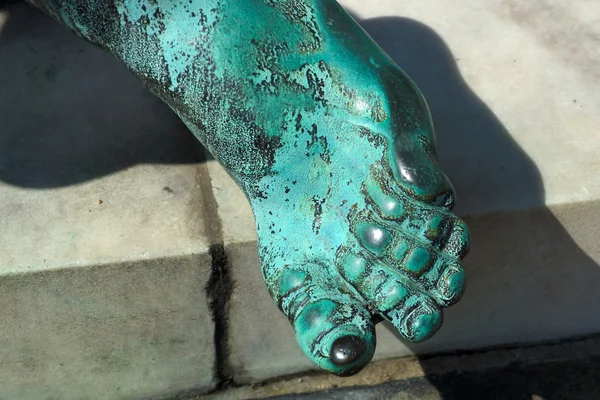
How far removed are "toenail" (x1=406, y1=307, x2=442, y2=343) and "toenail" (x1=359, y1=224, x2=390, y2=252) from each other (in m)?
0.08

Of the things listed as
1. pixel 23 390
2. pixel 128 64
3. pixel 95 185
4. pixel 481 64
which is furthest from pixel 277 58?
pixel 23 390

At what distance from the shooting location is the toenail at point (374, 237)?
83cm

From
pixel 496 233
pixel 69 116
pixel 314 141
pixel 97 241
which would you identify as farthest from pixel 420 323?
pixel 69 116

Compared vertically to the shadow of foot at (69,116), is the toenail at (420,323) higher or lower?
higher

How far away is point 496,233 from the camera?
1.17 meters

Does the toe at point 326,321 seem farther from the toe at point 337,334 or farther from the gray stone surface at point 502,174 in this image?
the gray stone surface at point 502,174

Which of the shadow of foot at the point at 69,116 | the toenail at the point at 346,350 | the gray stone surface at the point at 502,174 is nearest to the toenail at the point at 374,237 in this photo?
the toenail at the point at 346,350

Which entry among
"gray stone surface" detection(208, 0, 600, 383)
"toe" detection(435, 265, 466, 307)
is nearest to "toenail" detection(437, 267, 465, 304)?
"toe" detection(435, 265, 466, 307)

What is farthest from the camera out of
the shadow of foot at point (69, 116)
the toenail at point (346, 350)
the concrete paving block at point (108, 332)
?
the shadow of foot at point (69, 116)

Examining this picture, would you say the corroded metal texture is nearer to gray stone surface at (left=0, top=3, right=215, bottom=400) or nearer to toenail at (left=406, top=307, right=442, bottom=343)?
toenail at (left=406, top=307, right=442, bottom=343)

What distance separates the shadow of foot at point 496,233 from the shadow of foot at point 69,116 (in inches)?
18.1

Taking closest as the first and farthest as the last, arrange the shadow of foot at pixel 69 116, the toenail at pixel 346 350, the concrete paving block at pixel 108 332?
the toenail at pixel 346 350, the concrete paving block at pixel 108 332, the shadow of foot at pixel 69 116

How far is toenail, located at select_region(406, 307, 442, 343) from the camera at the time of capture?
2.63 feet

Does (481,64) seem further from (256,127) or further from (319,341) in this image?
(319,341)
